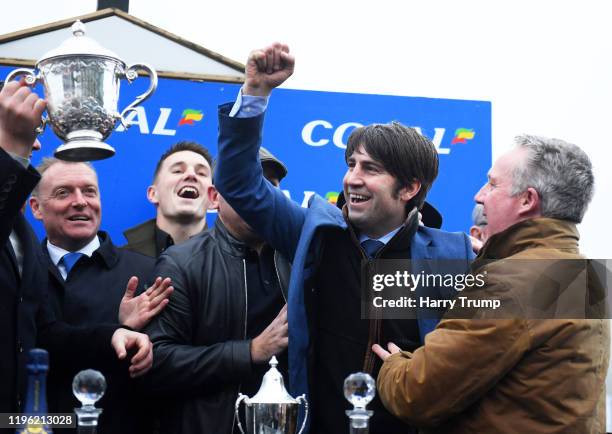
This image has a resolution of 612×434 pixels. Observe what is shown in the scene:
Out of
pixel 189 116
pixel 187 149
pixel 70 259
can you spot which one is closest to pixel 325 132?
pixel 189 116

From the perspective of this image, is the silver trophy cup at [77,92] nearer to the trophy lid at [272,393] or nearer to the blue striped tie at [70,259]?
the trophy lid at [272,393]

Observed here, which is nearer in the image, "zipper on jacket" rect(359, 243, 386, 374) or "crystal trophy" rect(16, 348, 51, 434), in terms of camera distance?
"crystal trophy" rect(16, 348, 51, 434)

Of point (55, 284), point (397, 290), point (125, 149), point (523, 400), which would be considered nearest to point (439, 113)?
point (125, 149)

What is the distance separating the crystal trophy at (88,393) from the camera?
2.35 meters

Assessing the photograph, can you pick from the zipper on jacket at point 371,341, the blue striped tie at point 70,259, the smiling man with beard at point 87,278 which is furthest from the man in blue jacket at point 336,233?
the blue striped tie at point 70,259

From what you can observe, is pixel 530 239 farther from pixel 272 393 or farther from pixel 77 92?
pixel 77 92

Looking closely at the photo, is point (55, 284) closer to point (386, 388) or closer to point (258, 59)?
point (258, 59)

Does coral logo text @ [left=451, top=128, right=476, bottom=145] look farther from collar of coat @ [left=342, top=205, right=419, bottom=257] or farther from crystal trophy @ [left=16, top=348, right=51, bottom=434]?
crystal trophy @ [left=16, top=348, right=51, bottom=434]

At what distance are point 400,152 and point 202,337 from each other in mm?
1122

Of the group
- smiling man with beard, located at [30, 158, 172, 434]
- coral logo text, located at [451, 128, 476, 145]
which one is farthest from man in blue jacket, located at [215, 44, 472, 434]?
coral logo text, located at [451, 128, 476, 145]

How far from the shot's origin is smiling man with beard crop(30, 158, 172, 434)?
387 centimetres

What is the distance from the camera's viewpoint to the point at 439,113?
594 centimetres

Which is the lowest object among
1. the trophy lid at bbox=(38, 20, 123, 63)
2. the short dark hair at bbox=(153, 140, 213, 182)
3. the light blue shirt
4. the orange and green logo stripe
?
the trophy lid at bbox=(38, 20, 123, 63)

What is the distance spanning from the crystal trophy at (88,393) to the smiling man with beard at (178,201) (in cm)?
257
